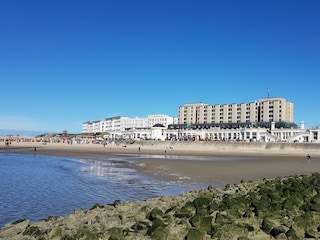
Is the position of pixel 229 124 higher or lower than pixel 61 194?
higher

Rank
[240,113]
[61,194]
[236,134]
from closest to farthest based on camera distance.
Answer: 1. [61,194]
2. [236,134]
3. [240,113]

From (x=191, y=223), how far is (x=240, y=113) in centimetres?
13720

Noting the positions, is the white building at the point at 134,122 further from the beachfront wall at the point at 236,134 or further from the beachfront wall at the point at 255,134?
the beachfront wall at the point at 255,134

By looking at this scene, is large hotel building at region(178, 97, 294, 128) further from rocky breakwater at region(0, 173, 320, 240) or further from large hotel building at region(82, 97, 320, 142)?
rocky breakwater at region(0, 173, 320, 240)

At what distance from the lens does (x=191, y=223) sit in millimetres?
6559

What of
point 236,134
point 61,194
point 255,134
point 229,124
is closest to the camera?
point 61,194

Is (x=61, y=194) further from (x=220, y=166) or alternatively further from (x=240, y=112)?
(x=240, y=112)

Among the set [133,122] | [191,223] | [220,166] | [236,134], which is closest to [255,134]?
[236,134]

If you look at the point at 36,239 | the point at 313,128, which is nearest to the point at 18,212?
the point at 36,239

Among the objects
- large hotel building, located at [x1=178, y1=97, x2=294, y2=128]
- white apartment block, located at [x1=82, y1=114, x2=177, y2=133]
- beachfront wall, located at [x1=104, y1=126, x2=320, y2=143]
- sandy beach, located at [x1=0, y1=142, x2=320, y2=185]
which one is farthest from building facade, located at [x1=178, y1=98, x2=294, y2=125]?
sandy beach, located at [x1=0, y1=142, x2=320, y2=185]

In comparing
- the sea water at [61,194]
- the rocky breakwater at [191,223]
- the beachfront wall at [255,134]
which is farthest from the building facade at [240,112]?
the rocky breakwater at [191,223]

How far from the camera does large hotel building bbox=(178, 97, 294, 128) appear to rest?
413ft

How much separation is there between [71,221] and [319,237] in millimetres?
4821

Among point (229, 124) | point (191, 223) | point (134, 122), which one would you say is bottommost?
point (191, 223)
